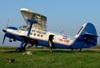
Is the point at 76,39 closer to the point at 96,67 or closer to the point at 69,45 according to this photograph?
the point at 69,45

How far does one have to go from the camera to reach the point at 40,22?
37812 millimetres

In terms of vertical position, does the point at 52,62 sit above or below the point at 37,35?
below

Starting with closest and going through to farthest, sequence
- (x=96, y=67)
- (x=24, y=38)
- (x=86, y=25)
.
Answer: (x=96, y=67), (x=24, y=38), (x=86, y=25)

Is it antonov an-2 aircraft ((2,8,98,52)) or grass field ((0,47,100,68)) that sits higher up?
antonov an-2 aircraft ((2,8,98,52))

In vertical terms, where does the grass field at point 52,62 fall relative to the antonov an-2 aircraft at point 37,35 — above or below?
below

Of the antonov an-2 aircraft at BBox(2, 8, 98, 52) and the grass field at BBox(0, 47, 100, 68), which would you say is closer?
the grass field at BBox(0, 47, 100, 68)

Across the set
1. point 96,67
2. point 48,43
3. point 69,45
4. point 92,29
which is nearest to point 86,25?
point 92,29

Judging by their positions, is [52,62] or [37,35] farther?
[37,35]

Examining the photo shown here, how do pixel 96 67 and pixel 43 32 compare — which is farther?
pixel 43 32

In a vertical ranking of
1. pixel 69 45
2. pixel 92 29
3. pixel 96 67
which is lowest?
pixel 96 67

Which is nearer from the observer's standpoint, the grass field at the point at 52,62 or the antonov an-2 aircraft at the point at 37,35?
the grass field at the point at 52,62

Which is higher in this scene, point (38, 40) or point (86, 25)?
point (86, 25)

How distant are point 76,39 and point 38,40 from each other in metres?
6.09

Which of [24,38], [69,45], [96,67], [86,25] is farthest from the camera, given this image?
[86,25]
